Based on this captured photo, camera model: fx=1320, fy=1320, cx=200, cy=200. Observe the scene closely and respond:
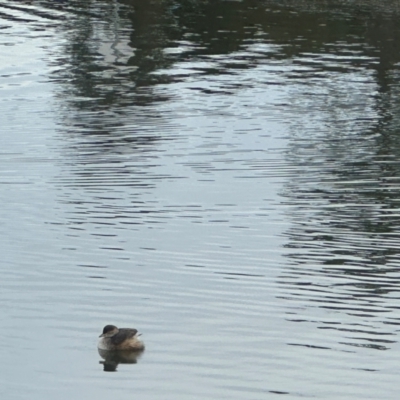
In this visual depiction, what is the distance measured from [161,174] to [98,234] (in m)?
2.67

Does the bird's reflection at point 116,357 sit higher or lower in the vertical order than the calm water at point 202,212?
higher

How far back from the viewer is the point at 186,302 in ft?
35.4

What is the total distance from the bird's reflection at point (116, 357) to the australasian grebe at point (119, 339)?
34 millimetres

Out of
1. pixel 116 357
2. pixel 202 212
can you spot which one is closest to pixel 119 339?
pixel 116 357

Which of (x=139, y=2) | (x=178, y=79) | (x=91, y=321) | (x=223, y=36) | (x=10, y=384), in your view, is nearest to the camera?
(x=10, y=384)

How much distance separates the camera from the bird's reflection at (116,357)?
9.55 m

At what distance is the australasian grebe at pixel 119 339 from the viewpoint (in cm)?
945

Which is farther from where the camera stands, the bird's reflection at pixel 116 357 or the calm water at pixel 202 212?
the bird's reflection at pixel 116 357

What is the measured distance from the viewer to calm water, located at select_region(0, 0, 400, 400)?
9.45 m

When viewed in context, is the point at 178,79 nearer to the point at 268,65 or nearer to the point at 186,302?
the point at 268,65

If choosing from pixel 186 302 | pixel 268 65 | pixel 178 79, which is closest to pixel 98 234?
pixel 186 302

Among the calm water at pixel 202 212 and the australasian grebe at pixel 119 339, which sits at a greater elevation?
the australasian grebe at pixel 119 339

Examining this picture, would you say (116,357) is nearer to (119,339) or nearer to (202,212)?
(119,339)

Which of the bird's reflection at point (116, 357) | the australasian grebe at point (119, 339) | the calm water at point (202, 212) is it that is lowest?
the calm water at point (202, 212)
